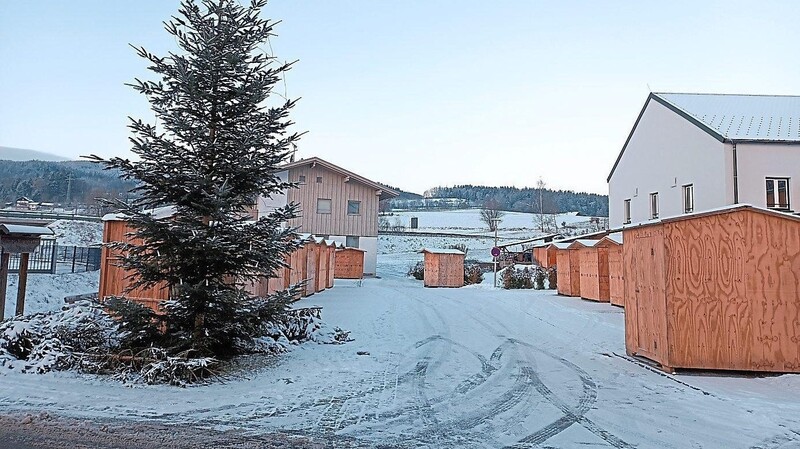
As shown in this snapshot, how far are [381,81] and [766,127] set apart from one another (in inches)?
593

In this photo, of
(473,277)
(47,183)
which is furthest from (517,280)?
(47,183)

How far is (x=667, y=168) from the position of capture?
2245 centimetres

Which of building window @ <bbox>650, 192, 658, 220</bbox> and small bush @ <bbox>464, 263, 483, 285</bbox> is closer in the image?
building window @ <bbox>650, 192, 658, 220</bbox>

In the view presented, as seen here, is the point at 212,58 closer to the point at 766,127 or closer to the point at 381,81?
the point at 381,81

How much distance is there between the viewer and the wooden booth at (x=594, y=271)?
19.5m

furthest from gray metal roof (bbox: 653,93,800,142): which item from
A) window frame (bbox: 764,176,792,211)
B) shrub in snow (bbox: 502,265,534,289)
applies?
shrub in snow (bbox: 502,265,534,289)

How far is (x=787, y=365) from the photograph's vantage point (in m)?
7.21

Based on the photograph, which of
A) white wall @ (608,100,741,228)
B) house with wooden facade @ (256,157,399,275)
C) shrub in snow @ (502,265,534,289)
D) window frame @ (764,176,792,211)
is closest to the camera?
window frame @ (764,176,792,211)

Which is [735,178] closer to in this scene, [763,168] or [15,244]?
[763,168]

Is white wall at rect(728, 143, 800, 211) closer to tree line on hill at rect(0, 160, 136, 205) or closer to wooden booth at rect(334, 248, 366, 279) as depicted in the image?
wooden booth at rect(334, 248, 366, 279)

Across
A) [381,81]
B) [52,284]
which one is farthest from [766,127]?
[52,284]

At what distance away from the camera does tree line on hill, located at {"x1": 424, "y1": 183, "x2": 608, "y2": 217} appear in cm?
8544

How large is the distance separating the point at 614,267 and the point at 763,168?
21.0 feet

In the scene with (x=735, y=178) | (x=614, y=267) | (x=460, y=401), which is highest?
(x=735, y=178)
